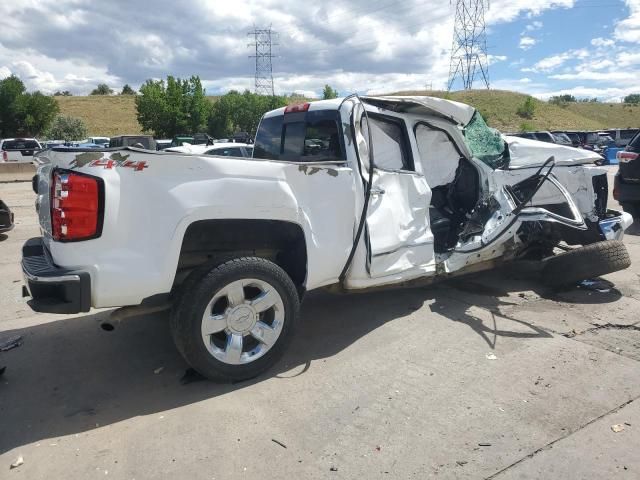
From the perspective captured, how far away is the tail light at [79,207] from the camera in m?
2.91

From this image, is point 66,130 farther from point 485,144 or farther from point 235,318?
point 235,318

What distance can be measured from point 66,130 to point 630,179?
4628 cm

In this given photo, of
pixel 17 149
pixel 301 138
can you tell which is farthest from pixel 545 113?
pixel 301 138

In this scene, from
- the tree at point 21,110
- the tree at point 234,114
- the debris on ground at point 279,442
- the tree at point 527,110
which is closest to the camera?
the debris on ground at point 279,442

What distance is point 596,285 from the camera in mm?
5434

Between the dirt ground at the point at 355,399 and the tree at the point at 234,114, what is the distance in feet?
175

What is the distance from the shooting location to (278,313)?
3.58 m

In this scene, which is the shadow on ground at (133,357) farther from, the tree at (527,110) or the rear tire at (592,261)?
the tree at (527,110)

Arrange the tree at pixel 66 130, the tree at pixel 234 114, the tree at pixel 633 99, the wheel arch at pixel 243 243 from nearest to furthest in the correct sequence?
the wheel arch at pixel 243 243 → the tree at pixel 66 130 → the tree at pixel 234 114 → the tree at pixel 633 99

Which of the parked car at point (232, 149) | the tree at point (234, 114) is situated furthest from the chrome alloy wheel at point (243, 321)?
the tree at point (234, 114)

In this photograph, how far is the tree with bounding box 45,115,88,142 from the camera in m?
44.8

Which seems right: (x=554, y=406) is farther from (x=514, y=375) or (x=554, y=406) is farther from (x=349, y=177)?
(x=349, y=177)

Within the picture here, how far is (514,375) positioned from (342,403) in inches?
48.9

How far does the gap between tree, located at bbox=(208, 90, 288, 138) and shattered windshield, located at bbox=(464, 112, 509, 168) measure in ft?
172
